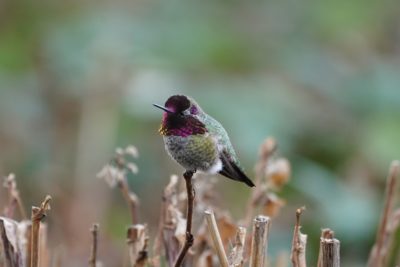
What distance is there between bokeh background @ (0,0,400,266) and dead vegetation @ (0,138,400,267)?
42.6 inches

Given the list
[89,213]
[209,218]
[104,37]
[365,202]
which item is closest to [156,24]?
[104,37]

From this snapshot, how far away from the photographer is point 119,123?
12.4 feet

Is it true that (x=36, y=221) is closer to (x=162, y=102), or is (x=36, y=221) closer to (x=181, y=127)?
(x=181, y=127)

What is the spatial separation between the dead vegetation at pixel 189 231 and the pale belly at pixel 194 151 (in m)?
0.02

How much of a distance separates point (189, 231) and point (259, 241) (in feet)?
0.39

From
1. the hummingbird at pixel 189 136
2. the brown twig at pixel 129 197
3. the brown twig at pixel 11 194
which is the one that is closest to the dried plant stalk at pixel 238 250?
the hummingbird at pixel 189 136

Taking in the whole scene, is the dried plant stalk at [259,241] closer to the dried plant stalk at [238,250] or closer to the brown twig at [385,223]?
the dried plant stalk at [238,250]

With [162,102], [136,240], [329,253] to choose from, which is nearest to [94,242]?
[136,240]

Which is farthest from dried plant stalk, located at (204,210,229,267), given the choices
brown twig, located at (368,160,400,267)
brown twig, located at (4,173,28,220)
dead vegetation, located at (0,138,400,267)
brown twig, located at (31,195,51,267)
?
brown twig, located at (368,160,400,267)

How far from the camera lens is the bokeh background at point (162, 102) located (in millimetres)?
3184

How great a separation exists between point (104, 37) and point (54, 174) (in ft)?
2.00

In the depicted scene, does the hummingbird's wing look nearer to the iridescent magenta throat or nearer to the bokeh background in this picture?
the iridescent magenta throat

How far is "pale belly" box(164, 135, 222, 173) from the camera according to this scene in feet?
4.29

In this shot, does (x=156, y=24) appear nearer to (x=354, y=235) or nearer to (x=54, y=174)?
(x=54, y=174)
